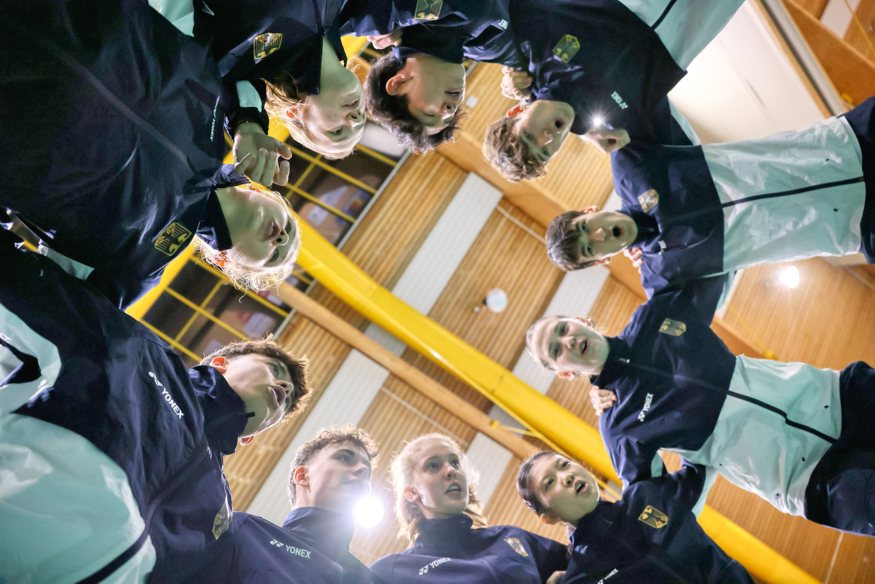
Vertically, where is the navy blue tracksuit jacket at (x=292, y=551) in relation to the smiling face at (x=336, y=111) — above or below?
below

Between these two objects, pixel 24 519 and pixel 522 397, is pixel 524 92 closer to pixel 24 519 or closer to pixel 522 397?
pixel 24 519

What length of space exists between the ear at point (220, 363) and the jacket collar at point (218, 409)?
0.22 m

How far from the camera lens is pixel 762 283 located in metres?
8.63

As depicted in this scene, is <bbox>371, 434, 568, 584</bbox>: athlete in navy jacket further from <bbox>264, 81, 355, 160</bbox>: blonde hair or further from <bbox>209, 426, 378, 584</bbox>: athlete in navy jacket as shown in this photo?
<bbox>264, 81, 355, 160</bbox>: blonde hair

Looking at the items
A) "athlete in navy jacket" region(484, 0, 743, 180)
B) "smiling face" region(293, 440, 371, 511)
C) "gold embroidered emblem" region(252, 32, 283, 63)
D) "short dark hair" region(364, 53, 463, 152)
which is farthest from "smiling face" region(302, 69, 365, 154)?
"smiling face" region(293, 440, 371, 511)

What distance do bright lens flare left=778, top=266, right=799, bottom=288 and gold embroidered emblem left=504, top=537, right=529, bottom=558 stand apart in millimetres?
6622

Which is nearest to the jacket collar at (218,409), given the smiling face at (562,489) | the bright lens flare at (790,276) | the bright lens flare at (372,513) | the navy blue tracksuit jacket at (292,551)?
the navy blue tracksuit jacket at (292,551)

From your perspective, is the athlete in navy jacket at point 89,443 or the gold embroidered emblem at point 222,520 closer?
the athlete in navy jacket at point 89,443

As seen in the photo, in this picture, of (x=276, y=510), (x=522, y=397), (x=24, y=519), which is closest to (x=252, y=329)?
(x=276, y=510)

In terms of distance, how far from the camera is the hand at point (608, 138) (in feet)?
12.7

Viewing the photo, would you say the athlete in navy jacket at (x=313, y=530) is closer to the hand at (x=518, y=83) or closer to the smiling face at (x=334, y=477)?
the smiling face at (x=334, y=477)

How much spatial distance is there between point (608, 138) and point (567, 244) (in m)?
0.72

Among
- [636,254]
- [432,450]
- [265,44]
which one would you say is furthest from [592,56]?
[432,450]

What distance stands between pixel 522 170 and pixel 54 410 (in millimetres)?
2890
